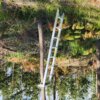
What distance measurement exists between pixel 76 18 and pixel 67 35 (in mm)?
603

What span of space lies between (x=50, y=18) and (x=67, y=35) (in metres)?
0.67

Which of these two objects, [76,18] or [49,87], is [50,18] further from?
[49,87]

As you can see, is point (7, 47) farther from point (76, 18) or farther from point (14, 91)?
point (14, 91)

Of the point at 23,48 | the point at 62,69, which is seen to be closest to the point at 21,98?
the point at 62,69

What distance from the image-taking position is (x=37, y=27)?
4.26 meters

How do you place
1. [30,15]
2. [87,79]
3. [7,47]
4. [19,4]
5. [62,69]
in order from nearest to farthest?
[19,4] → [30,15] → [7,47] → [62,69] → [87,79]

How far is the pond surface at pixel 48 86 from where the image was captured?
779cm

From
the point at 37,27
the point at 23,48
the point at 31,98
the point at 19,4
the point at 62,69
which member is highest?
the point at 19,4

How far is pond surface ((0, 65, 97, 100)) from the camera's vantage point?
307 inches

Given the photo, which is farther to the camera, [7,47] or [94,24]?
[7,47]

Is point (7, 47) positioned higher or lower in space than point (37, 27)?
lower

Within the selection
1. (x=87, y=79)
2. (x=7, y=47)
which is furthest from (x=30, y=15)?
(x=87, y=79)

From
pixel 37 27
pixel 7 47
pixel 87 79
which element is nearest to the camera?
pixel 37 27

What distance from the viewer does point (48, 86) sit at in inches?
314
